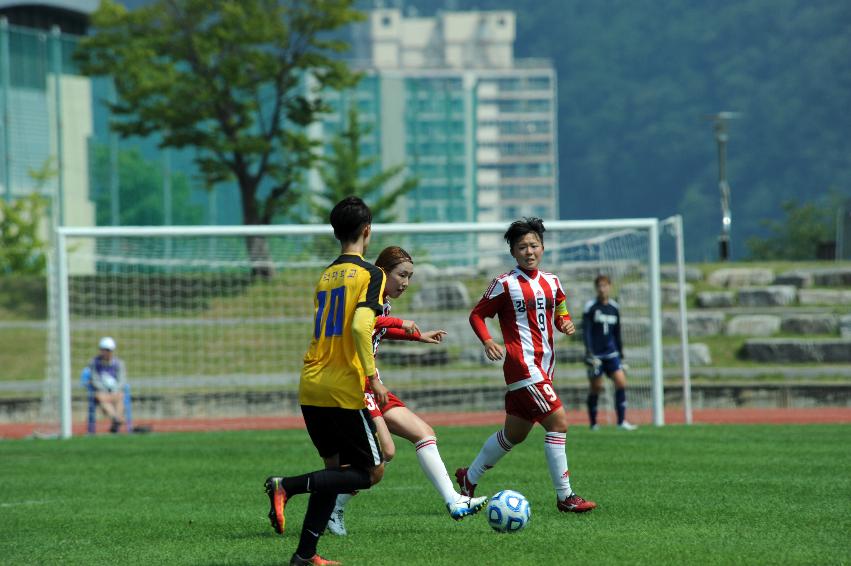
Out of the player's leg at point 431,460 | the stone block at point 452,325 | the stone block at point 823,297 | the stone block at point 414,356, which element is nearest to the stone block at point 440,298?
the stone block at point 452,325

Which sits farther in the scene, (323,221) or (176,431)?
(323,221)

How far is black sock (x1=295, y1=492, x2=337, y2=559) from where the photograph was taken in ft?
20.6

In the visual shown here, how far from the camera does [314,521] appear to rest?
630 cm

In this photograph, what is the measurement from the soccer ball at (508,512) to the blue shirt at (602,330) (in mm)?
9850

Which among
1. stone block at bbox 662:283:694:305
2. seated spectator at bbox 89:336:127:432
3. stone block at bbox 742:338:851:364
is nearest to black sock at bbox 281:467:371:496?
seated spectator at bbox 89:336:127:432

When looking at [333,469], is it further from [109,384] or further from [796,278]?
[796,278]

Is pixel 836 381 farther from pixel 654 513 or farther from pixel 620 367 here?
pixel 654 513

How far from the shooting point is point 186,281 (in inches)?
957

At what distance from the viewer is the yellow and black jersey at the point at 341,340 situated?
6.31 metres

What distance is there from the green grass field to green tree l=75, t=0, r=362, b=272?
2135 cm

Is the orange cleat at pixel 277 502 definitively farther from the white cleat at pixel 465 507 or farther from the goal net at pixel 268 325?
the goal net at pixel 268 325

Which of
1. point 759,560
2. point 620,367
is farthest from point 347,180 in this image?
point 759,560

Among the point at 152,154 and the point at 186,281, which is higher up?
the point at 152,154

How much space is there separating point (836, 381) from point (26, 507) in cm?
1783
